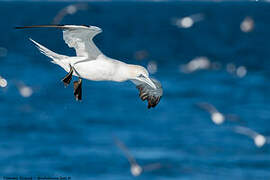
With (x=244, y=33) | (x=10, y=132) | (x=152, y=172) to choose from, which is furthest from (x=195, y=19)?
(x=152, y=172)

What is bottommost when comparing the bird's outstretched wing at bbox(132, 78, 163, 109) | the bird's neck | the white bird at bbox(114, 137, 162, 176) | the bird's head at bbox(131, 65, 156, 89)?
the bird's neck

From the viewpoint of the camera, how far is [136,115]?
47.0 m

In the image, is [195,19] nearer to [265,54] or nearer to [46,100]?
[265,54]

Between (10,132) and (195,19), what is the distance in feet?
177

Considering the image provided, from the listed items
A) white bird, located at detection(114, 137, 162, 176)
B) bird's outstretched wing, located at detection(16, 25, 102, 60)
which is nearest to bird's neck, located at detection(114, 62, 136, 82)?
bird's outstretched wing, located at detection(16, 25, 102, 60)

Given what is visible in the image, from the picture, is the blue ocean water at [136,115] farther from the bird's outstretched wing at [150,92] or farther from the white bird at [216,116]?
the bird's outstretched wing at [150,92]

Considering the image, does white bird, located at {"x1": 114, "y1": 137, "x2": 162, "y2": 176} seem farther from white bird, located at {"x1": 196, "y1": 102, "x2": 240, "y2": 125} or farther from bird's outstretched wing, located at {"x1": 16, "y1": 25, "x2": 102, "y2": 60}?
bird's outstretched wing, located at {"x1": 16, "y1": 25, "x2": 102, "y2": 60}

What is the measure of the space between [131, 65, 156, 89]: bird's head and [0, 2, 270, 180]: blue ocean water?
24.2 m

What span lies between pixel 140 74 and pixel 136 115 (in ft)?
125

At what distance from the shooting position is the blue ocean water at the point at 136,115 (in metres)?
36.2

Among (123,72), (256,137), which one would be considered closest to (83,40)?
(123,72)

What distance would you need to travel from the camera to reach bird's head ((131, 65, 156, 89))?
8.88 meters

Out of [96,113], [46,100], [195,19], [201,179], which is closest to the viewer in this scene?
[201,179]

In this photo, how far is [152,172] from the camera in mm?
34906
